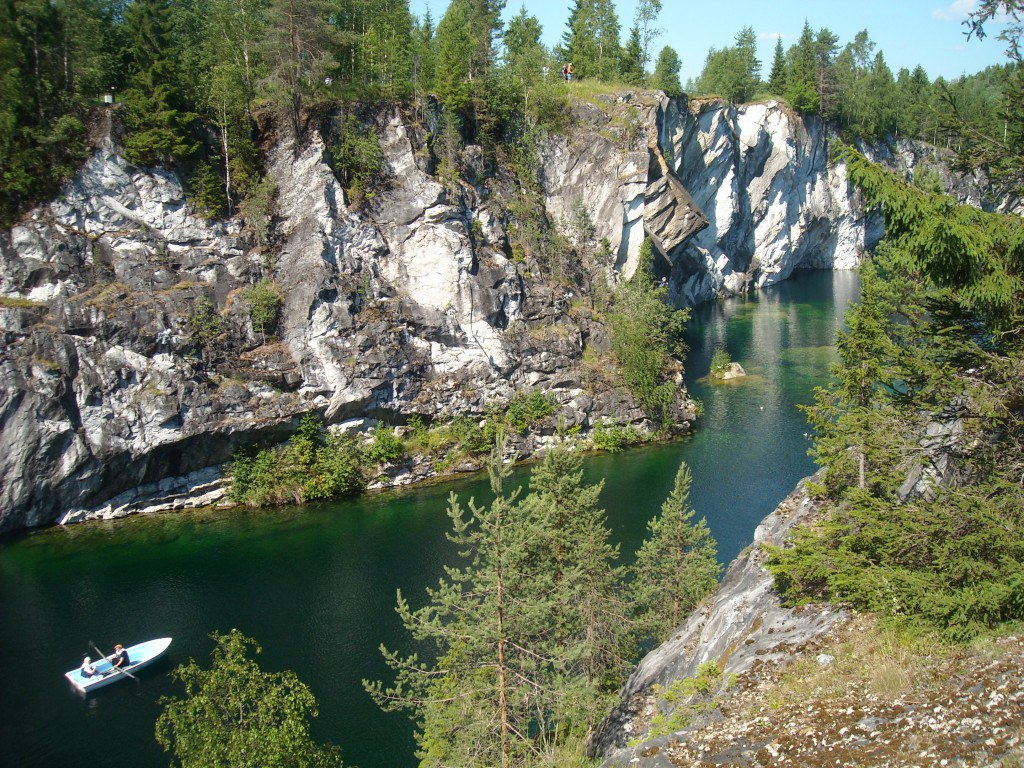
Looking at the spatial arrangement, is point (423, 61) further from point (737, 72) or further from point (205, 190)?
point (737, 72)

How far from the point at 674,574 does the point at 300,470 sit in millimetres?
22329

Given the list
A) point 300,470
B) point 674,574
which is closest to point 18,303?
point 300,470

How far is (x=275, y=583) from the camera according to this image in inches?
1065

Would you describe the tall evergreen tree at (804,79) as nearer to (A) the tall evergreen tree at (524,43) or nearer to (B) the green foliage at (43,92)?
(A) the tall evergreen tree at (524,43)

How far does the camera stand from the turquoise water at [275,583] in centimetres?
1972

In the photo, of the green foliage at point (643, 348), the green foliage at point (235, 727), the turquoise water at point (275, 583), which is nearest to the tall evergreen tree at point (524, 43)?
the green foliage at point (643, 348)

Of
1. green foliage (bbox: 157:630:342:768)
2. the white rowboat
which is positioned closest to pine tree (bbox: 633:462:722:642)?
green foliage (bbox: 157:630:342:768)

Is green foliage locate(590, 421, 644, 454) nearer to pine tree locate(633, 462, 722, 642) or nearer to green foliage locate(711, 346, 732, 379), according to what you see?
green foliage locate(711, 346, 732, 379)

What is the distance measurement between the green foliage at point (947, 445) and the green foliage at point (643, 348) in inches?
1237

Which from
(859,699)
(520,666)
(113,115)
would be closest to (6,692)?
(520,666)

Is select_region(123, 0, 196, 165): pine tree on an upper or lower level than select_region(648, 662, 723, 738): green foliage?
upper

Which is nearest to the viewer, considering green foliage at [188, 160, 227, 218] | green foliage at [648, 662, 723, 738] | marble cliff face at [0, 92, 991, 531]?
green foliage at [648, 662, 723, 738]

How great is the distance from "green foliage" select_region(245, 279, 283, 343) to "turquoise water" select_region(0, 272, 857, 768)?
403 inches

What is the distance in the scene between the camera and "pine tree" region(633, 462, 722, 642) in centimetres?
1864
